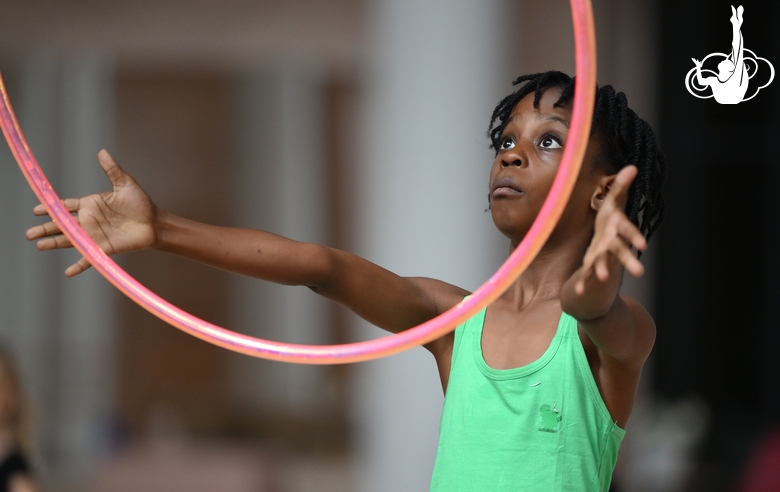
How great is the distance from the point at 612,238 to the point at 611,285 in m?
0.10

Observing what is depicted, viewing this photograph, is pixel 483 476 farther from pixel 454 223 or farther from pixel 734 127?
pixel 734 127

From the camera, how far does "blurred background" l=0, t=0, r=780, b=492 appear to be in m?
5.51

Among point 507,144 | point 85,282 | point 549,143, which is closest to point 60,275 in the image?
point 85,282

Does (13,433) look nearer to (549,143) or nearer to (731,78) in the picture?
(549,143)

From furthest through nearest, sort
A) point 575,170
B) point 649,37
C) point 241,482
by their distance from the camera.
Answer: point 649,37, point 241,482, point 575,170

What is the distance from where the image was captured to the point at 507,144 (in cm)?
180

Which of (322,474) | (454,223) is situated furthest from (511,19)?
(322,474)

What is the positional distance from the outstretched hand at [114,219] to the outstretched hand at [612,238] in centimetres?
85

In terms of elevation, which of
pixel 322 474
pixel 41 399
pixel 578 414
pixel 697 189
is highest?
pixel 697 189

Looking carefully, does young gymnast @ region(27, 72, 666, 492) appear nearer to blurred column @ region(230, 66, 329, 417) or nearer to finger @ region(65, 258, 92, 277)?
finger @ region(65, 258, 92, 277)

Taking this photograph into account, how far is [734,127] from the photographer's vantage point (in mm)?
5695

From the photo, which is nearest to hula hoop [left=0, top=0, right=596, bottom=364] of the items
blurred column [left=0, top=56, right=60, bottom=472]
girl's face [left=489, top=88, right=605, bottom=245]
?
girl's face [left=489, top=88, right=605, bottom=245]

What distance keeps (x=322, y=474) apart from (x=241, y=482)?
0.78 m

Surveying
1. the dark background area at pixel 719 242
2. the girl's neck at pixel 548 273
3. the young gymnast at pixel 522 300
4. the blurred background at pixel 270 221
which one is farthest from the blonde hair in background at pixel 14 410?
the dark background area at pixel 719 242
